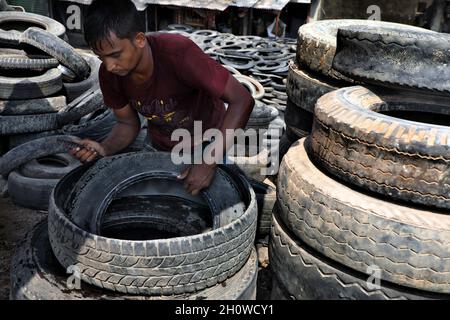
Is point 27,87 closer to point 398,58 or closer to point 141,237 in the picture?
point 141,237

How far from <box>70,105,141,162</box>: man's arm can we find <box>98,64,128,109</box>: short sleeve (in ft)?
0.17

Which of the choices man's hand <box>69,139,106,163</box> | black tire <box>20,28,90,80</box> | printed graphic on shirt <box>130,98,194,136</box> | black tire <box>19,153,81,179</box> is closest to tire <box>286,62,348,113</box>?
printed graphic on shirt <box>130,98,194,136</box>

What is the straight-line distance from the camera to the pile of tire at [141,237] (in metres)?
1.79

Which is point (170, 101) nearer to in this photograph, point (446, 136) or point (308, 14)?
point (446, 136)

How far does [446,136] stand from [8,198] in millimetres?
3303

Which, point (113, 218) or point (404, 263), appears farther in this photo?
point (113, 218)

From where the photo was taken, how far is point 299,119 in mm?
3256

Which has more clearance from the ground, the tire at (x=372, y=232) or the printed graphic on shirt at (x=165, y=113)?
the printed graphic on shirt at (x=165, y=113)

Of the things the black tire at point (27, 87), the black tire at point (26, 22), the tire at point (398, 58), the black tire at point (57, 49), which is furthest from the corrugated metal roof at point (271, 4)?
the tire at point (398, 58)

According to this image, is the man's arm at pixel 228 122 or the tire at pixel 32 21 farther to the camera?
the tire at pixel 32 21

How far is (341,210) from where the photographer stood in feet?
5.59

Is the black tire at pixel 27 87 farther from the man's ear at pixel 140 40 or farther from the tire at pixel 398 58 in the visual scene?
the tire at pixel 398 58

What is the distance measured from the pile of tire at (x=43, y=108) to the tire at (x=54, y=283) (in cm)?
122
